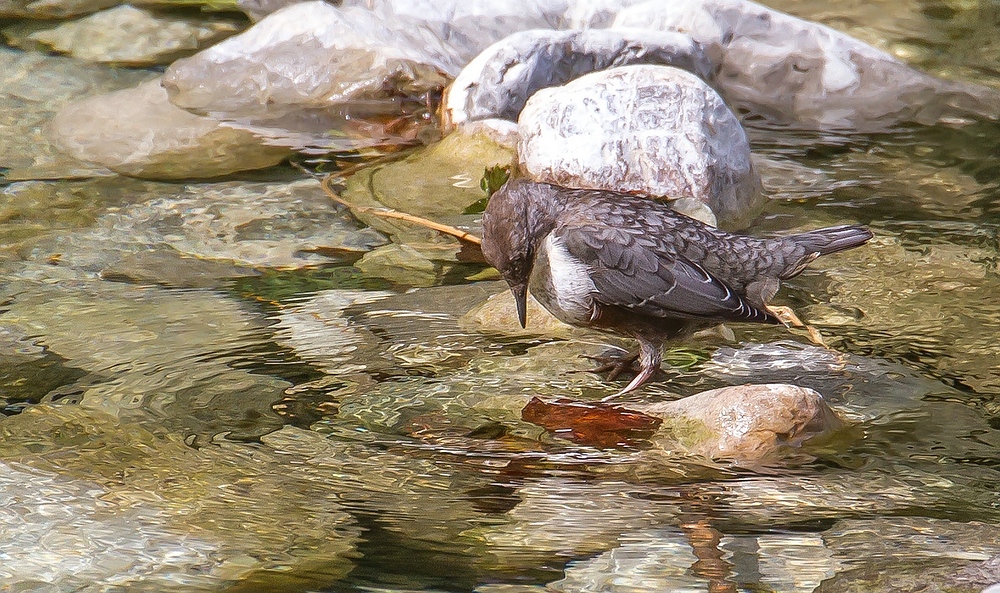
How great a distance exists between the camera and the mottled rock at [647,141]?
5598 millimetres

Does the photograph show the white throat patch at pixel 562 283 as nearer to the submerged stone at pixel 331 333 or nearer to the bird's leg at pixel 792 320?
the submerged stone at pixel 331 333

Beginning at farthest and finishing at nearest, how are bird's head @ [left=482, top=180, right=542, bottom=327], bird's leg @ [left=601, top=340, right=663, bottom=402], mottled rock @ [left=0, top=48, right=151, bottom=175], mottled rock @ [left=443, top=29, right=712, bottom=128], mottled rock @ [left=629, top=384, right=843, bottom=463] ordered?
mottled rock @ [left=443, top=29, right=712, bottom=128]
mottled rock @ [left=0, top=48, right=151, bottom=175]
bird's leg @ [left=601, top=340, right=663, bottom=402]
bird's head @ [left=482, top=180, right=542, bottom=327]
mottled rock @ [left=629, top=384, right=843, bottom=463]

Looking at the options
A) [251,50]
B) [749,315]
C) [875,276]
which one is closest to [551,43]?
[251,50]

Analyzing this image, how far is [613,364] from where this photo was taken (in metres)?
4.50

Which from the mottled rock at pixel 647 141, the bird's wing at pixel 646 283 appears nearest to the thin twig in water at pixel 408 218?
the mottled rock at pixel 647 141

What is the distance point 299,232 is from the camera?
18.7ft

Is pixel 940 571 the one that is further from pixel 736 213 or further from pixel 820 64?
pixel 820 64

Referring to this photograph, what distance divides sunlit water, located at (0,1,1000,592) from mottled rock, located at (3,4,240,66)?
9.46 feet

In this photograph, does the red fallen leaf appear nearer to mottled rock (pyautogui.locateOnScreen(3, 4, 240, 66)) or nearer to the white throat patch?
the white throat patch

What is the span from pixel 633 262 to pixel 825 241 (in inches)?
32.3

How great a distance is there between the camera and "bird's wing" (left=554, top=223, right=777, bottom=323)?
4.27 m

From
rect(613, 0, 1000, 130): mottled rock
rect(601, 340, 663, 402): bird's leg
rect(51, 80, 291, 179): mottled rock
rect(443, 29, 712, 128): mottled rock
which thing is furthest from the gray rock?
rect(601, 340, 663, 402): bird's leg

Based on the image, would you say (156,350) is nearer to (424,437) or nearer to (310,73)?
(424,437)

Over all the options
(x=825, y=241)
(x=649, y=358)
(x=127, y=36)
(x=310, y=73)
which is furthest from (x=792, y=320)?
(x=127, y=36)
